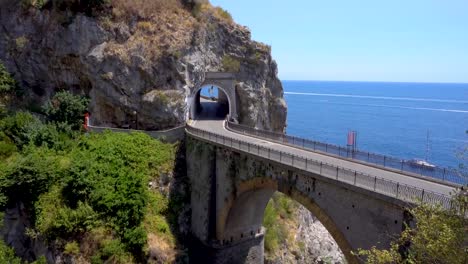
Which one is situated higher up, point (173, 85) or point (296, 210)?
point (173, 85)

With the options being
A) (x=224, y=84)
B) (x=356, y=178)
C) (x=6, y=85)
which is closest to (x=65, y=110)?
(x=6, y=85)

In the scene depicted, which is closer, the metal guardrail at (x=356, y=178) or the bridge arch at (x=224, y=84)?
the metal guardrail at (x=356, y=178)

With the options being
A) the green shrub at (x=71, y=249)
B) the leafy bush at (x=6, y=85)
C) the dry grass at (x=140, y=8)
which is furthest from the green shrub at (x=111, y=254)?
the dry grass at (x=140, y=8)

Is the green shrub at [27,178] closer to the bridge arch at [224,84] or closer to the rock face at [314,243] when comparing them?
the bridge arch at [224,84]

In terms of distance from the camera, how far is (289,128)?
10544 centimetres

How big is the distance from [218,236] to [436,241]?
21451mm

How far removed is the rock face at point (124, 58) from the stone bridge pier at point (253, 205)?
7363 mm

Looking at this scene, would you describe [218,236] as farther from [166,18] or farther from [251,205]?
[166,18]

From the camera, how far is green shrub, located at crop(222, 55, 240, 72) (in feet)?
143

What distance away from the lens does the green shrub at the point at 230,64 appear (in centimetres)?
4366

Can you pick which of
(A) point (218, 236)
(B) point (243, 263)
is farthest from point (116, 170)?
(B) point (243, 263)

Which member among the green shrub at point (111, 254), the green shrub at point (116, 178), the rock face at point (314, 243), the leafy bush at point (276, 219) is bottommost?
the rock face at point (314, 243)

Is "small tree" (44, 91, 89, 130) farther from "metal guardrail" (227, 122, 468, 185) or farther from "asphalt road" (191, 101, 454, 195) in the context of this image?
"metal guardrail" (227, 122, 468, 185)

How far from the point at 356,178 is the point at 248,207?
13.8m
